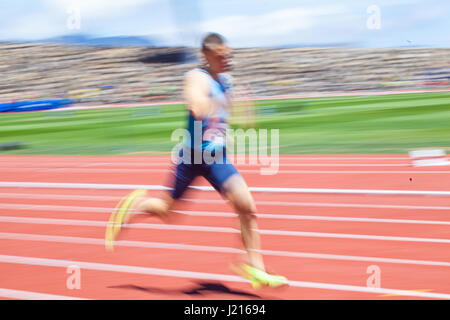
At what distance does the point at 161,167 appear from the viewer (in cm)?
1309

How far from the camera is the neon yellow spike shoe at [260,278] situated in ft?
15.4

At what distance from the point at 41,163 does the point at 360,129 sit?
1034 centimetres

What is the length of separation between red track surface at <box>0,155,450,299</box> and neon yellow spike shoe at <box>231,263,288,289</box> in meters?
0.07

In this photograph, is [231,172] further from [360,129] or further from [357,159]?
[360,129]

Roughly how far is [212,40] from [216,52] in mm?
93

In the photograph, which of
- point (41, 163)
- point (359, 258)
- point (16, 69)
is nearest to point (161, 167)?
point (41, 163)

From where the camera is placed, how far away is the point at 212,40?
466cm

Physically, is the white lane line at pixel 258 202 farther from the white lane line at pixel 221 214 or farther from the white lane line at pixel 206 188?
the white lane line at pixel 206 188

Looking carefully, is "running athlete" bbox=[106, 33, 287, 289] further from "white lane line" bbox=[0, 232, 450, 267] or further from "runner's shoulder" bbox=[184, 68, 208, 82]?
"white lane line" bbox=[0, 232, 450, 267]

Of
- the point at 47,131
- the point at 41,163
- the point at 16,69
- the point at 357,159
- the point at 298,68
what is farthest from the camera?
the point at 298,68

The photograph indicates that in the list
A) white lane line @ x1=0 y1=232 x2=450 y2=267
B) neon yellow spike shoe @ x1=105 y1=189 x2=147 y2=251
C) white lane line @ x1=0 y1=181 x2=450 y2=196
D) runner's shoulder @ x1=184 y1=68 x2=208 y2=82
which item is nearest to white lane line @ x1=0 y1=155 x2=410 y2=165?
white lane line @ x1=0 y1=181 x2=450 y2=196

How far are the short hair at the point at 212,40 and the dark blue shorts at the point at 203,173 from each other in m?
0.75

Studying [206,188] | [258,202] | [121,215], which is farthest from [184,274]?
[206,188]

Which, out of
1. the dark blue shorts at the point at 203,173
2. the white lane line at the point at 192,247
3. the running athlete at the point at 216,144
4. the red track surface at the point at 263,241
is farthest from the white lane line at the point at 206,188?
the running athlete at the point at 216,144
